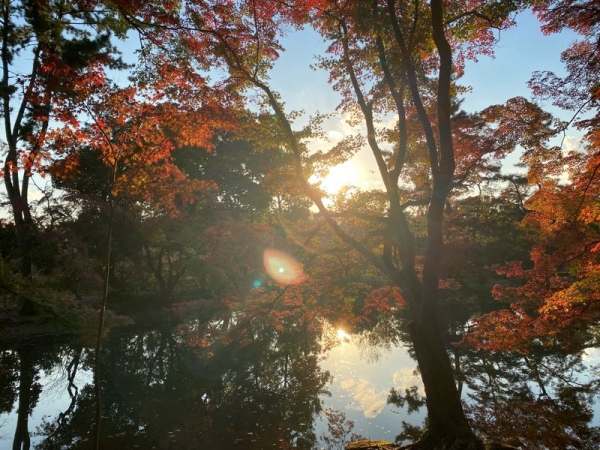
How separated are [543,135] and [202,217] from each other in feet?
57.9

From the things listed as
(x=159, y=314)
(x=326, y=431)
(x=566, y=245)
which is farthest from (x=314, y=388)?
(x=159, y=314)

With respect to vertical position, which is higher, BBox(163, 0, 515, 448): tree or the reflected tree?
BBox(163, 0, 515, 448): tree

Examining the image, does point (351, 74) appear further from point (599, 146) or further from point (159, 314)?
point (159, 314)

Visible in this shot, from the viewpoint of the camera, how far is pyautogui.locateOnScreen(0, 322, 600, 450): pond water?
6.90m

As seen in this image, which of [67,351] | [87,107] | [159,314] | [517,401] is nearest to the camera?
[87,107]

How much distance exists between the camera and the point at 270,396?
363 inches

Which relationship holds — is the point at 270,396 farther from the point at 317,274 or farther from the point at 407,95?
the point at 407,95

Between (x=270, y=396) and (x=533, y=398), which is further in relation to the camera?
(x=270, y=396)

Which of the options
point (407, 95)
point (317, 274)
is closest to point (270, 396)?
point (317, 274)

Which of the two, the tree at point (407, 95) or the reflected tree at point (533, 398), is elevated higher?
the tree at point (407, 95)

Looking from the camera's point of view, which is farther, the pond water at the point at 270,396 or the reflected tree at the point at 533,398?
the pond water at the point at 270,396

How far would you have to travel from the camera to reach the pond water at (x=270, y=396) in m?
6.90

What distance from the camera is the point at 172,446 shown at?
262 inches

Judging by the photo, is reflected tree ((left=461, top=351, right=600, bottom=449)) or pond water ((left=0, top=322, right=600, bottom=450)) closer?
reflected tree ((left=461, top=351, right=600, bottom=449))
